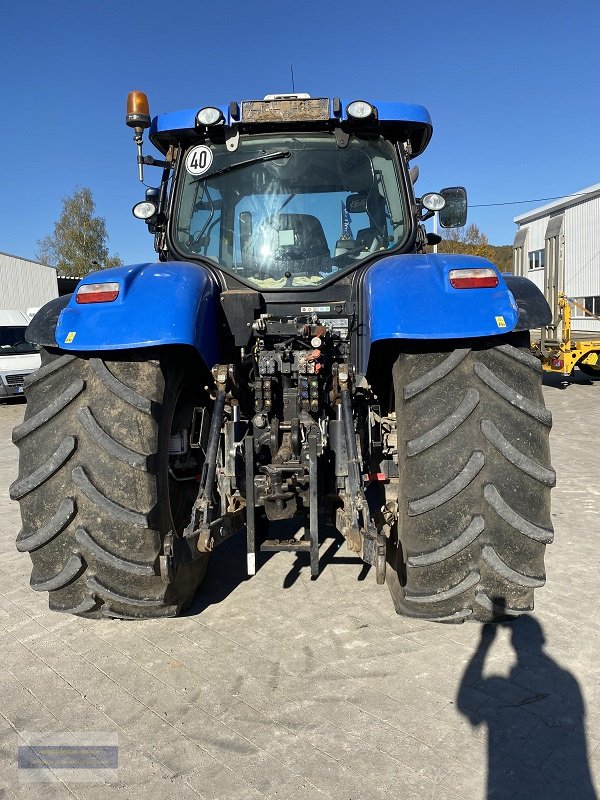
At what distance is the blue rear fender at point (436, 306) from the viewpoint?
2662 mm

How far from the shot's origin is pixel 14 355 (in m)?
14.0

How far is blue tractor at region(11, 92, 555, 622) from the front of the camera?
270 cm

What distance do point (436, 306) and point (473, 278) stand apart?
236mm

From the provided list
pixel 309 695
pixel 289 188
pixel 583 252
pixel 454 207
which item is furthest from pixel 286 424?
pixel 583 252

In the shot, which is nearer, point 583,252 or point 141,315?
point 141,315

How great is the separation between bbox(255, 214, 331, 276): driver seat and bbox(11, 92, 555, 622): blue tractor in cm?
1

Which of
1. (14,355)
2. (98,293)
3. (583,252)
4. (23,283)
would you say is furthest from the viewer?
(23,283)

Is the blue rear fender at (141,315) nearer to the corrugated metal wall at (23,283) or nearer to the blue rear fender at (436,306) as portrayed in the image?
the blue rear fender at (436,306)

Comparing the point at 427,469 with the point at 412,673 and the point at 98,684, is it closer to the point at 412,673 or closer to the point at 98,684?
the point at 412,673

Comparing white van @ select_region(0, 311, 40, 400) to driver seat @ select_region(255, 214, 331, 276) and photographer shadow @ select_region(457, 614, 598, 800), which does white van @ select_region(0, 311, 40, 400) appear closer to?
driver seat @ select_region(255, 214, 331, 276)

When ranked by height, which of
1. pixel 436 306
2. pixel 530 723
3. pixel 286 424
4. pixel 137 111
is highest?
pixel 137 111

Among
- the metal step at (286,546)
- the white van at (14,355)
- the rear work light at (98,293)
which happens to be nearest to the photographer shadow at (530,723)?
the metal step at (286,546)

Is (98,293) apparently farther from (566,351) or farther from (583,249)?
(583,249)

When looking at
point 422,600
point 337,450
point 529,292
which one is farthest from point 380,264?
Answer: point 422,600
